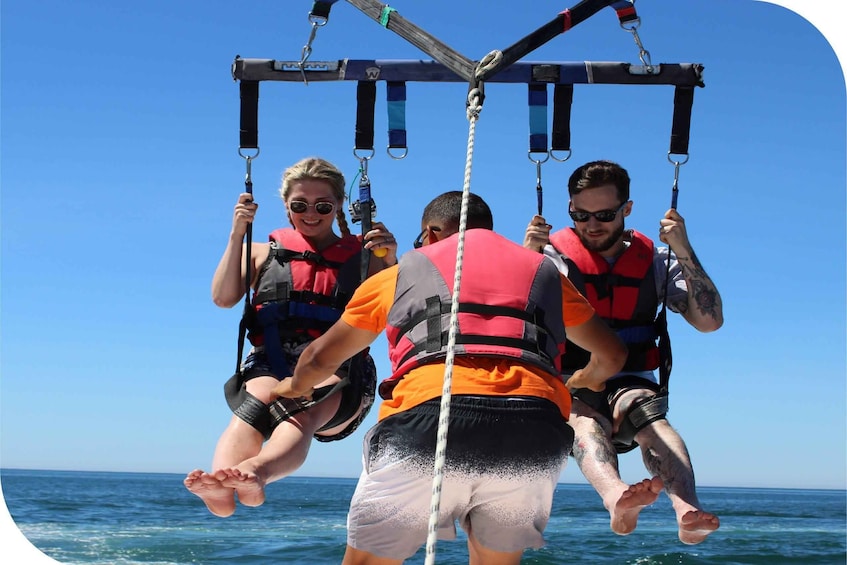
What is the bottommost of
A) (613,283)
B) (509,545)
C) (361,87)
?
(509,545)

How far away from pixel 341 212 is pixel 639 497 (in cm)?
205

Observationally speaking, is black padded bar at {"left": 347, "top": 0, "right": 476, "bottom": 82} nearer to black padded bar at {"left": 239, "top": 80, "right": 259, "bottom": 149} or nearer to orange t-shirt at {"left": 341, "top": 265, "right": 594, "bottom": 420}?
black padded bar at {"left": 239, "top": 80, "right": 259, "bottom": 149}

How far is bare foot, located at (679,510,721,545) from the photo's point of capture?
3.57 meters

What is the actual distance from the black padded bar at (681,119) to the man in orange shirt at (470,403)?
1.49m

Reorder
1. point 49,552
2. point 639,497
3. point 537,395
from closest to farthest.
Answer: point 537,395, point 639,497, point 49,552

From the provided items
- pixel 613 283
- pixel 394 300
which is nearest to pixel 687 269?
pixel 613 283

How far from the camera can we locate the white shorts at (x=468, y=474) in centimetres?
251

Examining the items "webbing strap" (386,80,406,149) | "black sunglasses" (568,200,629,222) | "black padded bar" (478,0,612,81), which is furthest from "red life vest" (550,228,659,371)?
"black padded bar" (478,0,612,81)

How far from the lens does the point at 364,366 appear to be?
4320mm

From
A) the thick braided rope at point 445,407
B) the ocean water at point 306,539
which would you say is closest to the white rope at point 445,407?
the thick braided rope at point 445,407

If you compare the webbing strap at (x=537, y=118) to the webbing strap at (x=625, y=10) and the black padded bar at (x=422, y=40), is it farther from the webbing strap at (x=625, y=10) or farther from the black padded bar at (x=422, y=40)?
the black padded bar at (x=422, y=40)

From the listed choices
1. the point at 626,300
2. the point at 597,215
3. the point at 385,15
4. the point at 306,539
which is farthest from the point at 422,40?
the point at 306,539

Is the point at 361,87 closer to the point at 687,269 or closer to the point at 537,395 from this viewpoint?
the point at 687,269

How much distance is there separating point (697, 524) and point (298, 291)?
82.9 inches
